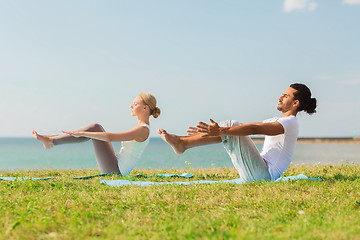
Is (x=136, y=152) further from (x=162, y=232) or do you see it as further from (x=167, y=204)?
(x=162, y=232)

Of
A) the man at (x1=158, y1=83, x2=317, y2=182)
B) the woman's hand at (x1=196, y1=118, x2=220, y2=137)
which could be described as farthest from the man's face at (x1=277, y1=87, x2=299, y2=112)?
the woman's hand at (x1=196, y1=118, x2=220, y2=137)

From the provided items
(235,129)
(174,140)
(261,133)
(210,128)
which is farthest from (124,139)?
(261,133)

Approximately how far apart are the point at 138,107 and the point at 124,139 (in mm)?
752

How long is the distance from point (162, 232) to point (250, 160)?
8.24 feet

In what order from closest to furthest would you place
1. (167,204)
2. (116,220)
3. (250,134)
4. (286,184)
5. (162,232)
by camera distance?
(162,232) → (116,220) → (167,204) → (250,134) → (286,184)

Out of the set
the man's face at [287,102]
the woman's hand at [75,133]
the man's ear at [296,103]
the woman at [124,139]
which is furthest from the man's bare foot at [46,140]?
the man's ear at [296,103]

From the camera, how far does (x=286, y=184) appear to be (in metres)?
5.38

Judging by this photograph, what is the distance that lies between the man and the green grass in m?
0.34

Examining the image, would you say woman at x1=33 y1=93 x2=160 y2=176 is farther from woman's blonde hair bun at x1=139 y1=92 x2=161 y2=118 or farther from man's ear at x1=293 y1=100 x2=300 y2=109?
man's ear at x1=293 y1=100 x2=300 y2=109

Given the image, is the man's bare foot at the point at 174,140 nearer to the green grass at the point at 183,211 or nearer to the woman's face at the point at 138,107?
the green grass at the point at 183,211

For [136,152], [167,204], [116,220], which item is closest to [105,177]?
[136,152]

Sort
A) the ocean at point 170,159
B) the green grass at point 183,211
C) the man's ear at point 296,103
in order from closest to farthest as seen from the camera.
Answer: the green grass at point 183,211 < the man's ear at point 296,103 < the ocean at point 170,159

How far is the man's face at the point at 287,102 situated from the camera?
227 inches

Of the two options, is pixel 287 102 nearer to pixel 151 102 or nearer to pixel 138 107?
pixel 151 102
